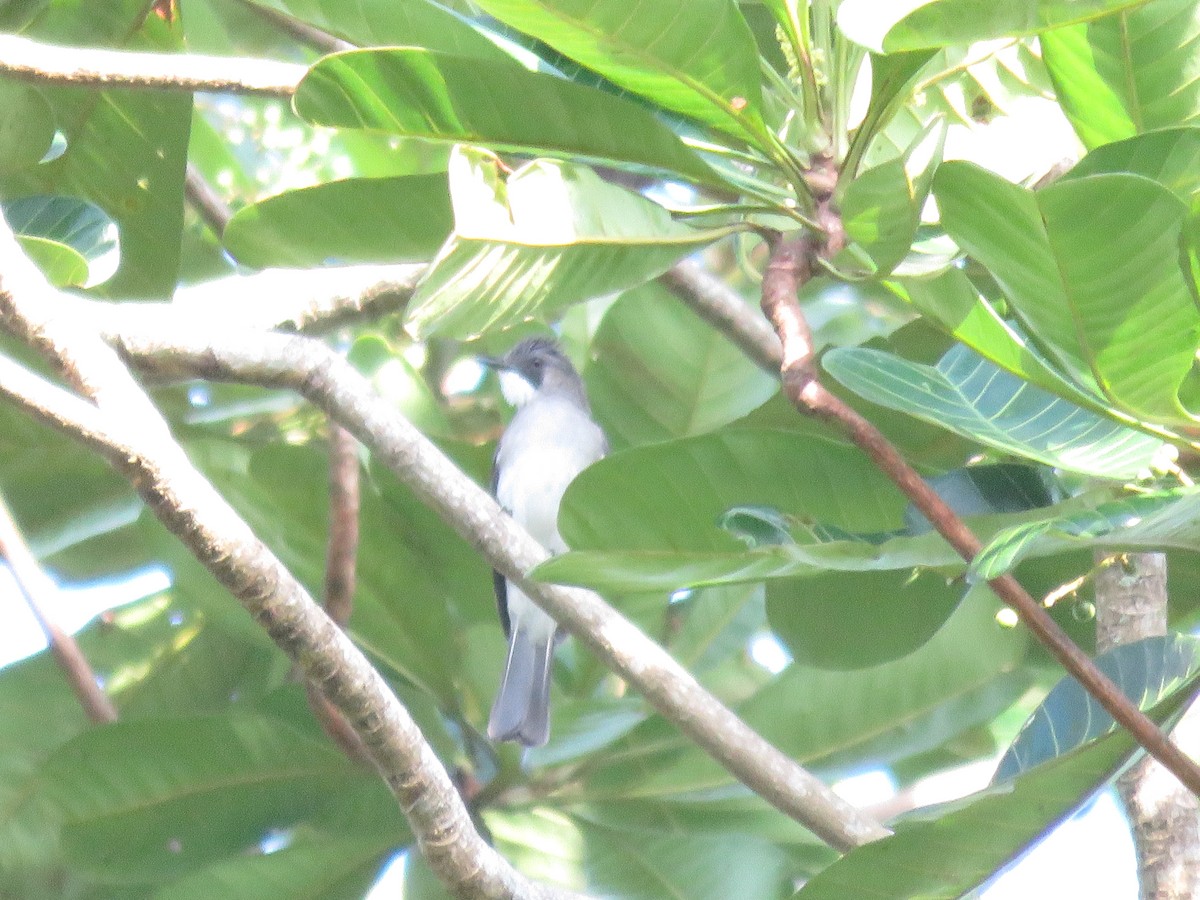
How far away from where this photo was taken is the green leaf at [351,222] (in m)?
1.93

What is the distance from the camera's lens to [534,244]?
1.60m

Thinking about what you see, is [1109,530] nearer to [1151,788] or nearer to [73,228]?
[1151,788]

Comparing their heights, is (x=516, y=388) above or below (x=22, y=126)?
above

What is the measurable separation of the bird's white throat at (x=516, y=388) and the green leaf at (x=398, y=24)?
8.76ft

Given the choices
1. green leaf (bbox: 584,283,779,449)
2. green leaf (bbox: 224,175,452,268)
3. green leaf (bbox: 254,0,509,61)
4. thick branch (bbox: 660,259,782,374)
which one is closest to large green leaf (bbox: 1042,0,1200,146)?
green leaf (bbox: 254,0,509,61)

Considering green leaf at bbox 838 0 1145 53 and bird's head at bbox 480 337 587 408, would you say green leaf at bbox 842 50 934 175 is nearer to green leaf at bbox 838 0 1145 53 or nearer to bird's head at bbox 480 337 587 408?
green leaf at bbox 838 0 1145 53

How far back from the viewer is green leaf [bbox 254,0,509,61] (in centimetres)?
188

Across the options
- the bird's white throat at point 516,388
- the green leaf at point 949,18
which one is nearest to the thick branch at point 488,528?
the green leaf at point 949,18

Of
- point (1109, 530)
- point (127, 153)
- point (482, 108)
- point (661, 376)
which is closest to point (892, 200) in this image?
point (1109, 530)

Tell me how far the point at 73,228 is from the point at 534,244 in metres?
1.13

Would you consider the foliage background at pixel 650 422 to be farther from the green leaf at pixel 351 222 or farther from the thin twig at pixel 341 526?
the thin twig at pixel 341 526

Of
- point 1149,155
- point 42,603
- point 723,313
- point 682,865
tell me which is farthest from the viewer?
point 723,313

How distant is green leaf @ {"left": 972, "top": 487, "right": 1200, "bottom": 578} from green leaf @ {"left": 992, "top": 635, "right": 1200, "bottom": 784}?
18 cm

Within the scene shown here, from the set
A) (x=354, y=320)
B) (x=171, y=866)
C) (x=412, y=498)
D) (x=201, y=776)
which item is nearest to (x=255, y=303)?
(x=354, y=320)
